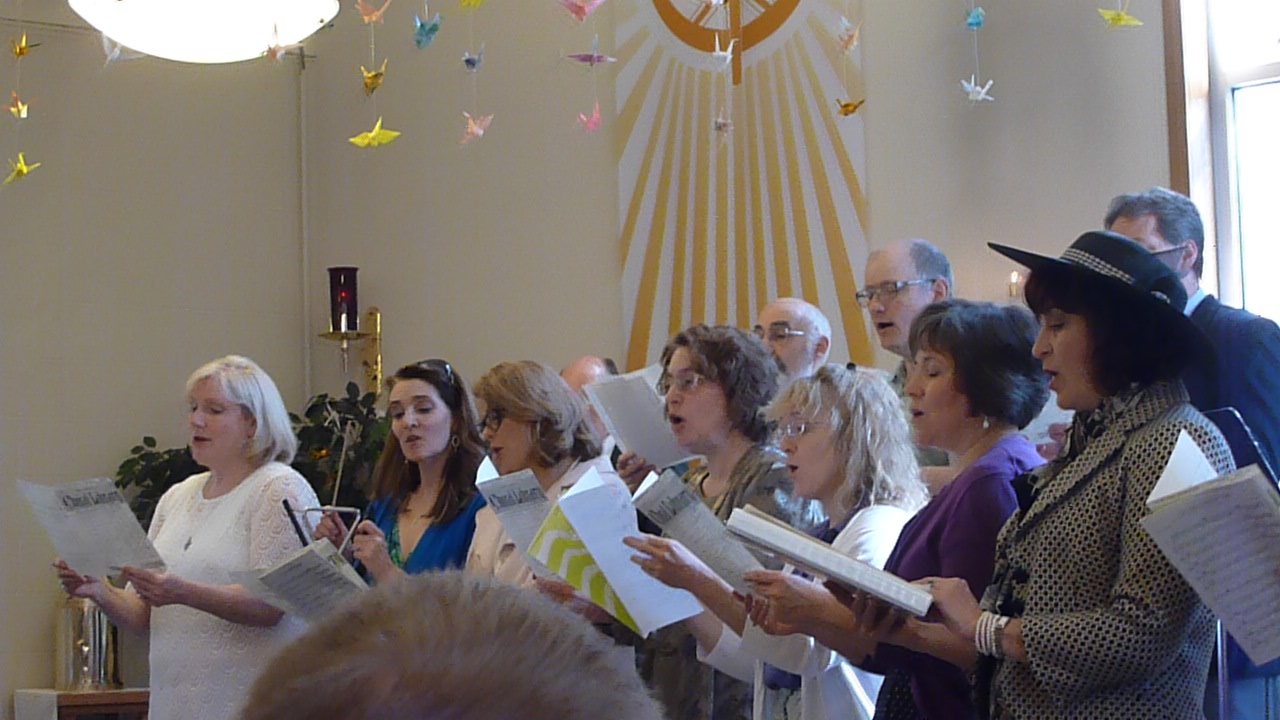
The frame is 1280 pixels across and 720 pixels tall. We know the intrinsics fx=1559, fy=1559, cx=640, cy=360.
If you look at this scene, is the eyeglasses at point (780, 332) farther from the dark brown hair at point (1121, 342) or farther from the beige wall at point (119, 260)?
the beige wall at point (119, 260)

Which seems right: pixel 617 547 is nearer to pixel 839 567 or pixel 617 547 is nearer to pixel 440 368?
pixel 839 567

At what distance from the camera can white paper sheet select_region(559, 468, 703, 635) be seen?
8.48ft

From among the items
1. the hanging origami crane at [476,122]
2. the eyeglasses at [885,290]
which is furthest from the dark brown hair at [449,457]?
the hanging origami crane at [476,122]

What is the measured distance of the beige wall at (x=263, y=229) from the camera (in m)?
6.15

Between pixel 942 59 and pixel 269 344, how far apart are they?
3.40 meters

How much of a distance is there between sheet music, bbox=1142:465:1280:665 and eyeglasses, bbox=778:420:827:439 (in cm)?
97

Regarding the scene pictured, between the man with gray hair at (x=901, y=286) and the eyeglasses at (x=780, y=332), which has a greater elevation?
the man with gray hair at (x=901, y=286)

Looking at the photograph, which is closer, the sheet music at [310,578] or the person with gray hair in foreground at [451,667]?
the person with gray hair in foreground at [451,667]

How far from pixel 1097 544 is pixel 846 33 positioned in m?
3.13

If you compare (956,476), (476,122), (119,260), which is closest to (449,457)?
(956,476)

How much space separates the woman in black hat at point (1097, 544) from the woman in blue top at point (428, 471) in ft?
5.27

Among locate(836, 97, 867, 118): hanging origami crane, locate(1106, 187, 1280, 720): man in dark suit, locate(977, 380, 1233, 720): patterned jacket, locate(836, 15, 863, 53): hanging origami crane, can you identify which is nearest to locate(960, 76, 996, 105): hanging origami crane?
locate(836, 97, 867, 118): hanging origami crane

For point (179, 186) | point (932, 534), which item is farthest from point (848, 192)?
point (179, 186)

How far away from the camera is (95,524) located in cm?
344
